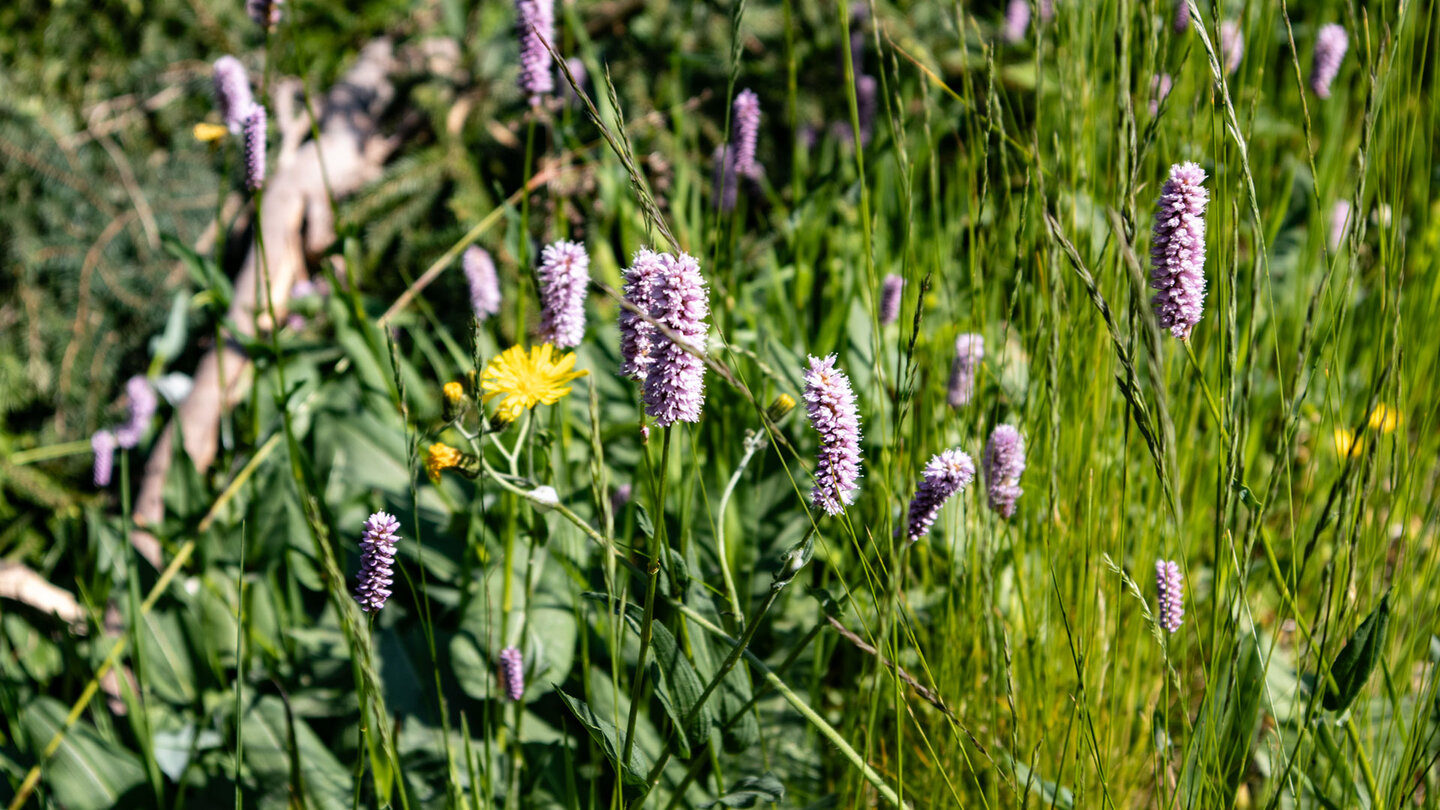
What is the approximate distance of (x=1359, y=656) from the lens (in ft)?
2.71

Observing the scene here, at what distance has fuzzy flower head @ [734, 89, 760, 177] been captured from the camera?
1441 millimetres

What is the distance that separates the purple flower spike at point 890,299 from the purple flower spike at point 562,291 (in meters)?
0.65

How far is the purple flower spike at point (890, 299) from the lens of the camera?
148cm

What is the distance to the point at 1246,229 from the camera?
1.85m

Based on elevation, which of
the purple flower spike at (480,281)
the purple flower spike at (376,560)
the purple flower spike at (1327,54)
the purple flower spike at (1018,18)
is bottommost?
the purple flower spike at (376,560)

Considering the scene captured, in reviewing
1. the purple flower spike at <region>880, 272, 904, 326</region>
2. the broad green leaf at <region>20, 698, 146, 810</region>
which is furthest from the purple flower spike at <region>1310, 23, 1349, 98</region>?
the broad green leaf at <region>20, 698, 146, 810</region>

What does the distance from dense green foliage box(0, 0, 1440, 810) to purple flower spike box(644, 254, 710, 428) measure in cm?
5

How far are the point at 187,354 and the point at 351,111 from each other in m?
0.65

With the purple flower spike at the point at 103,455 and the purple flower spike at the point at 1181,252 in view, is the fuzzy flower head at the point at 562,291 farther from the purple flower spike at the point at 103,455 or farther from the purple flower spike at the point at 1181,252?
the purple flower spike at the point at 103,455

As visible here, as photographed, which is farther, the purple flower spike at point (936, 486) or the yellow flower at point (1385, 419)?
the purple flower spike at point (936, 486)

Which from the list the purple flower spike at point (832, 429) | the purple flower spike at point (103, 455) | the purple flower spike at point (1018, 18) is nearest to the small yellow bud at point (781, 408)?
the purple flower spike at point (832, 429)

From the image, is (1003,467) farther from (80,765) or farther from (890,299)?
(80,765)

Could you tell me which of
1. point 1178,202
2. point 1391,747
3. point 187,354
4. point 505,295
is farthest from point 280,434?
point 1391,747

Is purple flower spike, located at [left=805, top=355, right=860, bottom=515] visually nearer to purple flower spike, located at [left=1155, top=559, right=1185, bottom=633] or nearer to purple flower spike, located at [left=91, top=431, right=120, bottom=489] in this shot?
purple flower spike, located at [left=1155, top=559, right=1185, bottom=633]
